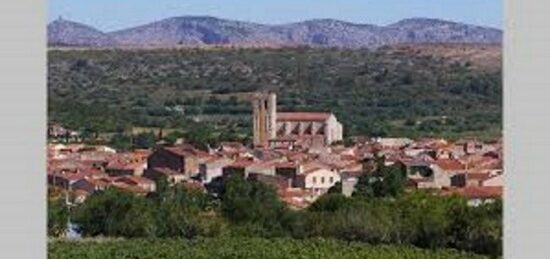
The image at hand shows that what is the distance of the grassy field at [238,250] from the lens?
338 inches

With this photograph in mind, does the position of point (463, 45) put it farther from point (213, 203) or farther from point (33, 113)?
point (33, 113)

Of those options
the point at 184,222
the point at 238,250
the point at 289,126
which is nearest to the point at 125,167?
the point at 289,126

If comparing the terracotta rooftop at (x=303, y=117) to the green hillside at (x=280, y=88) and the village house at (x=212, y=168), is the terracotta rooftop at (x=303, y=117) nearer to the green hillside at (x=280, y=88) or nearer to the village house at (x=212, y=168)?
the green hillside at (x=280, y=88)

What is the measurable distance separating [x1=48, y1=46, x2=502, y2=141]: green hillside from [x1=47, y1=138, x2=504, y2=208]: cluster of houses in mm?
4412

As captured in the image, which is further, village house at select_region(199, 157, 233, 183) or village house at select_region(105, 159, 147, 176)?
village house at select_region(105, 159, 147, 176)

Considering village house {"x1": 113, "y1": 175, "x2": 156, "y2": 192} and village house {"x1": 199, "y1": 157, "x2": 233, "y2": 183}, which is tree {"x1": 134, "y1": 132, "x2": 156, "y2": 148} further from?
village house {"x1": 113, "y1": 175, "x2": 156, "y2": 192}

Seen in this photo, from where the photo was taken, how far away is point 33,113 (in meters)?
1.65

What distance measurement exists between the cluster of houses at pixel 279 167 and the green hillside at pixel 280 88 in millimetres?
4412

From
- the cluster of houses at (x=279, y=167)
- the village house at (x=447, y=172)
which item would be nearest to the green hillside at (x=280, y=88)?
the cluster of houses at (x=279, y=167)

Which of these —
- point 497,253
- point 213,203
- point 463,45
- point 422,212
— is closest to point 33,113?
point 497,253

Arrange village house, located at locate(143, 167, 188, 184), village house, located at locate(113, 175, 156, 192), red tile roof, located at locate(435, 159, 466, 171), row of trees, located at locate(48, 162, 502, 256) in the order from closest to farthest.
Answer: row of trees, located at locate(48, 162, 502, 256) < village house, located at locate(113, 175, 156, 192) < village house, located at locate(143, 167, 188, 184) < red tile roof, located at locate(435, 159, 466, 171)

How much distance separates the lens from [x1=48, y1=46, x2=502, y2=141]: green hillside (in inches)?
1056

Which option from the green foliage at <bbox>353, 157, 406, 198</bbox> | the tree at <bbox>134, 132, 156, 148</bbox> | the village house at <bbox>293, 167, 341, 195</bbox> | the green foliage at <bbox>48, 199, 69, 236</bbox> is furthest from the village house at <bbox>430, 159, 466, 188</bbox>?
the green foliage at <bbox>48, 199, 69, 236</bbox>

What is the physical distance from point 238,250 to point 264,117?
16229 mm
